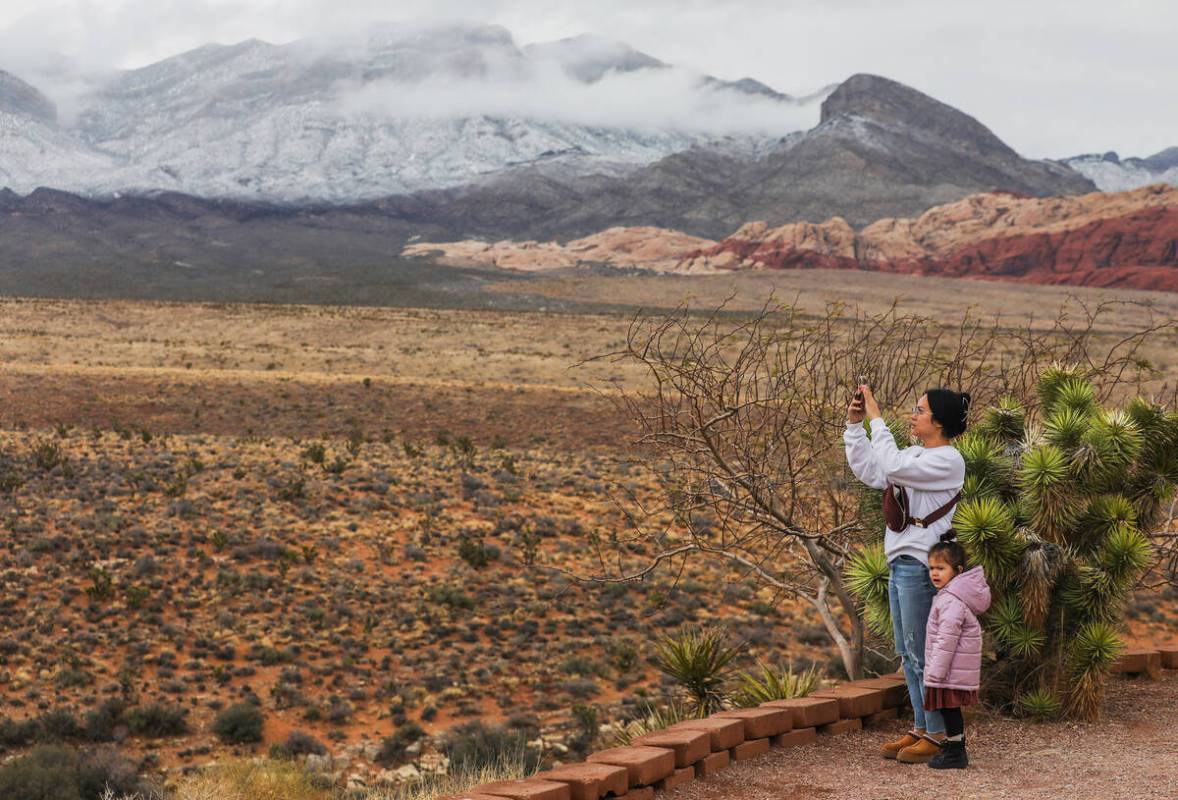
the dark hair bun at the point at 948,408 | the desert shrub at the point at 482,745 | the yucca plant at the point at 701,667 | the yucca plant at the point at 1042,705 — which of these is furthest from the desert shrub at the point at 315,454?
the dark hair bun at the point at 948,408

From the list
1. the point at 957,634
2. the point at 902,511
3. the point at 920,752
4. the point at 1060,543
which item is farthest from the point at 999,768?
the point at 1060,543

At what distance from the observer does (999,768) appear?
22.2ft

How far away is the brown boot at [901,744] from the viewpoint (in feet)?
22.7

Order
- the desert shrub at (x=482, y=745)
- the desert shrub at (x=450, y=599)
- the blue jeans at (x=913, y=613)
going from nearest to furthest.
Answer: the blue jeans at (x=913, y=613) < the desert shrub at (x=482, y=745) < the desert shrub at (x=450, y=599)

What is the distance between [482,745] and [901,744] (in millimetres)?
7278

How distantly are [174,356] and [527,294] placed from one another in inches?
1940

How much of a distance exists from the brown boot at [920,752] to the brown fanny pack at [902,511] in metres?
1.29

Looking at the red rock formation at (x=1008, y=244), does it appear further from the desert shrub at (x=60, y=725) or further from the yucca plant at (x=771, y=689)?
the desert shrub at (x=60, y=725)

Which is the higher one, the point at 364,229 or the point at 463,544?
the point at 364,229

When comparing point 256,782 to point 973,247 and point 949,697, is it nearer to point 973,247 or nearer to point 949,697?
point 949,697

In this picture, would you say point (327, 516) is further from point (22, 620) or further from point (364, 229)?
point (364, 229)

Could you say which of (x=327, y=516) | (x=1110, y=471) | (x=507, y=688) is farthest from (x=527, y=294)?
(x=1110, y=471)

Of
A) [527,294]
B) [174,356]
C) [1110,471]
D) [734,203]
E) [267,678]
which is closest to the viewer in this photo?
[1110,471]

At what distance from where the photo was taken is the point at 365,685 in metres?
15.5
